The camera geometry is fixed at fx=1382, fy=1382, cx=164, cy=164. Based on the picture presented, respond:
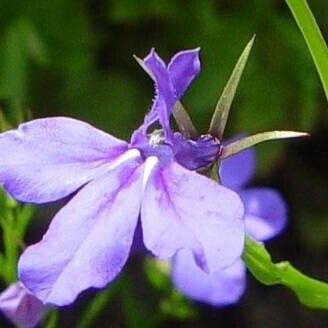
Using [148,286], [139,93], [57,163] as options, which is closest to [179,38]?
[139,93]

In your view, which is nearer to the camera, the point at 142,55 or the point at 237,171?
the point at 237,171

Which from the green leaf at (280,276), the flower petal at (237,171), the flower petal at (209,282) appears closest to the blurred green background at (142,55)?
the flower petal at (237,171)

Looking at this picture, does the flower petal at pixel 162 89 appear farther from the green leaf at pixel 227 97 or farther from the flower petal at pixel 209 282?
the flower petal at pixel 209 282

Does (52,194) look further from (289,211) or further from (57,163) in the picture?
(289,211)

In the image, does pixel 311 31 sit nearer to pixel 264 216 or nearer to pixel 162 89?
pixel 162 89

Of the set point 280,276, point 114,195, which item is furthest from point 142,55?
point 114,195

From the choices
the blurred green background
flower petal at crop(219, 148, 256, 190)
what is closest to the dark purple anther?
flower petal at crop(219, 148, 256, 190)
